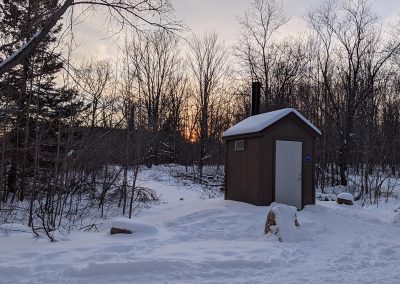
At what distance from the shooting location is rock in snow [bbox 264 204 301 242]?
8047 mm

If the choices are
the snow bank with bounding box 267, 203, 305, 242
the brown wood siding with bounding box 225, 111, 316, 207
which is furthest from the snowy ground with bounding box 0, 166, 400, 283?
the brown wood siding with bounding box 225, 111, 316, 207

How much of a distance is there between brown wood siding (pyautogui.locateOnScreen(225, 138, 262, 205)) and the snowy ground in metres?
1.21

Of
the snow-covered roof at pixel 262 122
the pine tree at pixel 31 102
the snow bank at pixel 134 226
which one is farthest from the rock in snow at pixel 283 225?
the pine tree at pixel 31 102

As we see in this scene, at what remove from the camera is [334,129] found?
29000mm

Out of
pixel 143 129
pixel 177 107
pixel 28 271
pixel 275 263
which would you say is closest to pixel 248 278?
pixel 275 263

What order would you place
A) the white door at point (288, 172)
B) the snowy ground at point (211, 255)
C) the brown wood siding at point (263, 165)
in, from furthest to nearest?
1. the white door at point (288, 172)
2. the brown wood siding at point (263, 165)
3. the snowy ground at point (211, 255)

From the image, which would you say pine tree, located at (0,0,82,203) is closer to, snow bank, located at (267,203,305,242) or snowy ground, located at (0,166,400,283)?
snowy ground, located at (0,166,400,283)

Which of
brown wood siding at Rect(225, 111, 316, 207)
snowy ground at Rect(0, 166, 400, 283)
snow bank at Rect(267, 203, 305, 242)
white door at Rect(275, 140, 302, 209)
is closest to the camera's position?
snowy ground at Rect(0, 166, 400, 283)

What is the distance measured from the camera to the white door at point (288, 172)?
11.3 meters

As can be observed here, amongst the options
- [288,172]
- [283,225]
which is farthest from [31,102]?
[283,225]

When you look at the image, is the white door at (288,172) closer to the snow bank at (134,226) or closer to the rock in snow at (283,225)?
the rock in snow at (283,225)

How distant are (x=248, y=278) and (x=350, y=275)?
4.74ft

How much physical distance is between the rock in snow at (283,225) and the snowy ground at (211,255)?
0.72 feet

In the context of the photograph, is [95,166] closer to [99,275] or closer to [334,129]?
[99,275]
